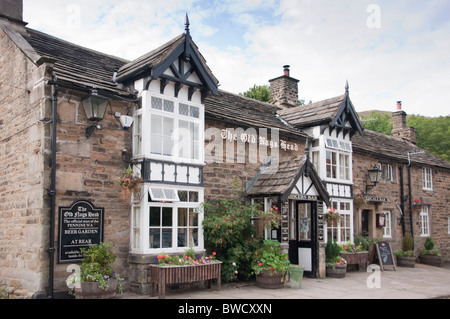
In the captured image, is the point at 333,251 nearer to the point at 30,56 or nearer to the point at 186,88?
the point at 186,88

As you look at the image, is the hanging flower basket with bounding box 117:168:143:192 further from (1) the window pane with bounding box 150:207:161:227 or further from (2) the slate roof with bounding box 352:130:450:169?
(2) the slate roof with bounding box 352:130:450:169

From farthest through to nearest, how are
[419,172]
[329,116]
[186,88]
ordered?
[419,172]
[329,116]
[186,88]

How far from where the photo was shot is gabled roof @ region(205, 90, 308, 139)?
12874mm

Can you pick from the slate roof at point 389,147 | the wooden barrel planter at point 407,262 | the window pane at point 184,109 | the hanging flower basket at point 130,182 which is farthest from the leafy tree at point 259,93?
the hanging flower basket at point 130,182

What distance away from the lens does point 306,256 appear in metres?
13.6

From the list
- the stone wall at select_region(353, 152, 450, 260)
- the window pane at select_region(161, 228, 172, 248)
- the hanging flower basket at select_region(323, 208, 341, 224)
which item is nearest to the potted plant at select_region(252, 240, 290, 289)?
the window pane at select_region(161, 228, 172, 248)

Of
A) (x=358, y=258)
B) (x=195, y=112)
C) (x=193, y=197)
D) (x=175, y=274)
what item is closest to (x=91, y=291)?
(x=175, y=274)

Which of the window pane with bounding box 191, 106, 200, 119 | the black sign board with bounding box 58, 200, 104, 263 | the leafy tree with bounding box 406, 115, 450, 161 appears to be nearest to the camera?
the black sign board with bounding box 58, 200, 104, 263

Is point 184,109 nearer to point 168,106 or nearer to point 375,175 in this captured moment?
point 168,106

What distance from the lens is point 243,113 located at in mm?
14547

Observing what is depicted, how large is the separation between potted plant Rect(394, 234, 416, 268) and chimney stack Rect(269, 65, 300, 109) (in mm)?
7683

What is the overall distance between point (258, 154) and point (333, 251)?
397 centimetres

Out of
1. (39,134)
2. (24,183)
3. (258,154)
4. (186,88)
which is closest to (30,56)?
(39,134)

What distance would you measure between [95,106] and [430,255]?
55.0 ft
